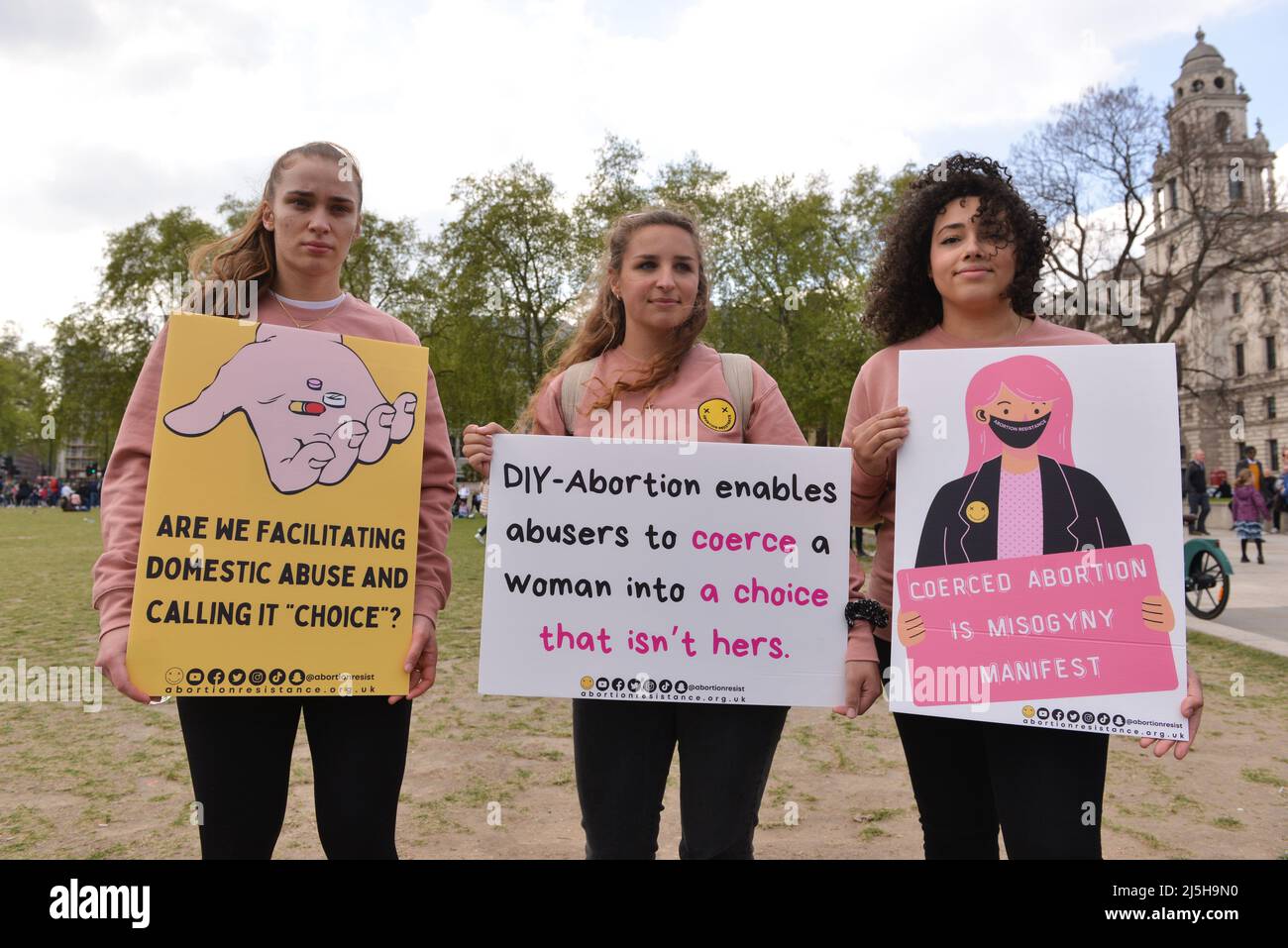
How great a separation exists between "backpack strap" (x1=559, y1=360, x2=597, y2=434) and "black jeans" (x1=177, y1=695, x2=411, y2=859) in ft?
2.94

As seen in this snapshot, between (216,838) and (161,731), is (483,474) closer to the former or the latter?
(216,838)

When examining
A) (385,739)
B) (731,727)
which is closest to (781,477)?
(731,727)

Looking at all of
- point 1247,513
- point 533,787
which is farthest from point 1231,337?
point 533,787

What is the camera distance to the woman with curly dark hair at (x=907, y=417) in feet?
6.45

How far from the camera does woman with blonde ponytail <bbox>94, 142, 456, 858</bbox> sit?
2021 mm

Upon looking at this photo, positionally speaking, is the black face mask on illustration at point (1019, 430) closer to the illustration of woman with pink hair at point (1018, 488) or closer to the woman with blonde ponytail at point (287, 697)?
the illustration of woman with pink hair at point (1018, 488)

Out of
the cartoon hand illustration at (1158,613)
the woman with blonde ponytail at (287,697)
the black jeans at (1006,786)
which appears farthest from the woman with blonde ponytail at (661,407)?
the cartoon hand illustration at (1158,613)

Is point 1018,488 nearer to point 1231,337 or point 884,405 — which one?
point 884,405

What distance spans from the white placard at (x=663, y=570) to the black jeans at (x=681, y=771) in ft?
0.26

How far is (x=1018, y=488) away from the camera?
208 cm

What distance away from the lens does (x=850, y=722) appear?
5.91m

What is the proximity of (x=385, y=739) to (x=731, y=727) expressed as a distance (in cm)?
86

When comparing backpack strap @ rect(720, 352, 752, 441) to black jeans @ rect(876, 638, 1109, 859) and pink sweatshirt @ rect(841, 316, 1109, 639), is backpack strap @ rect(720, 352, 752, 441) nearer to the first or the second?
pink sweatshirt @ rect(841, 316, 1109, 639)

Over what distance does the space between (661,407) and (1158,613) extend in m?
1.30
